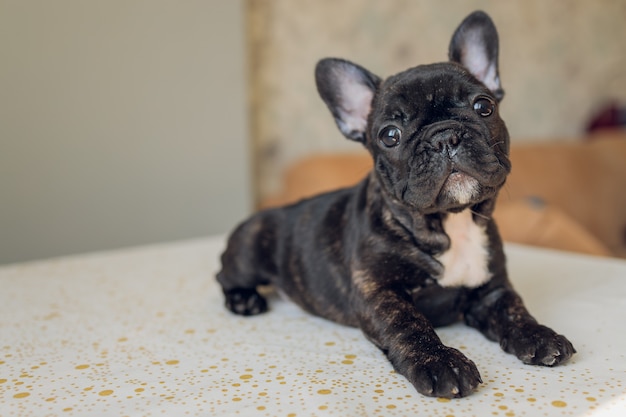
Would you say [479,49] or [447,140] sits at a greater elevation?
[479,49]

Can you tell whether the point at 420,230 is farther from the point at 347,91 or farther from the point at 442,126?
the point at 347,91

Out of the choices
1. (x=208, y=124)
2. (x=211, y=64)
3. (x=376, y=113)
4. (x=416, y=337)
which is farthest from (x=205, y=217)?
(x=416, y=337)

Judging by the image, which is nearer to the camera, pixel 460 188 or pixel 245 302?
pixel 460 188

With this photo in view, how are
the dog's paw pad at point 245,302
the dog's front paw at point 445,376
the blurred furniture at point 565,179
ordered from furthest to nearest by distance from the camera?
1. the blurred furniture at point 565,179
2. the dog's paw pad at point 245,302
3. the dog's front paw at point 445,376

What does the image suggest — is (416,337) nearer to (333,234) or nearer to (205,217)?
(333,234)

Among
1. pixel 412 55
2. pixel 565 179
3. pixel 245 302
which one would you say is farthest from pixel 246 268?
pixel 565 179

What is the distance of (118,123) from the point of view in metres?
2.73

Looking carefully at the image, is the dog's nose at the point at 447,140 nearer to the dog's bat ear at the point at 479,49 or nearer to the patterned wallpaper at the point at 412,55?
the dog's bat ear at the point at 479,49

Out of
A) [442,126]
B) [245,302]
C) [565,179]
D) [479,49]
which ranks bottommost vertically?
[565,179]

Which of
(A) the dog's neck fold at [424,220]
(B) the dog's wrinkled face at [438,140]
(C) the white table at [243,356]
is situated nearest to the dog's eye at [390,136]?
(B) the dog's wrinkled face at [438,140]

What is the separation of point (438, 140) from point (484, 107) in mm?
150

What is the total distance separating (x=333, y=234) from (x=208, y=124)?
1582mm

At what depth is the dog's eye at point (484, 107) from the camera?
1229 millimetres

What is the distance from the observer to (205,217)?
3021mm
